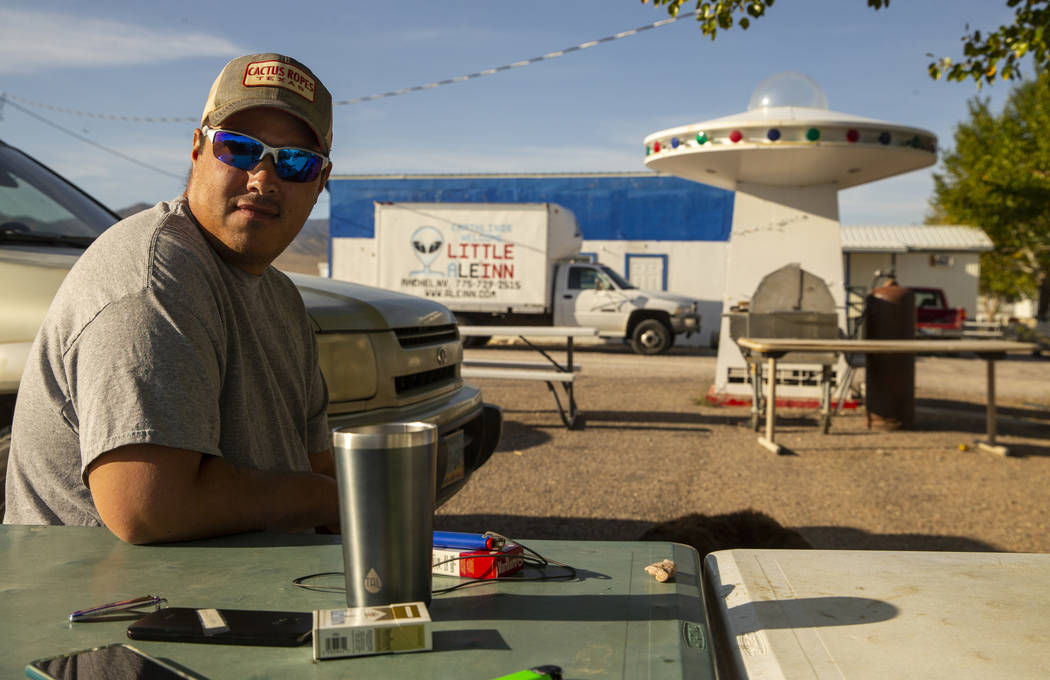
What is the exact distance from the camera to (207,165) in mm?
2080

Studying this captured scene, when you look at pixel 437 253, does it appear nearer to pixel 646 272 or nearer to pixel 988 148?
pixel 646 272

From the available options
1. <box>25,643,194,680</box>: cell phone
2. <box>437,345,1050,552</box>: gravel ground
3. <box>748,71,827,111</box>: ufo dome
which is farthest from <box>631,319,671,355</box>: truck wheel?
<box>25,643,194,680</box>: cell phone

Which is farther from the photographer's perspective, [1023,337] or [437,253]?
[437,253]

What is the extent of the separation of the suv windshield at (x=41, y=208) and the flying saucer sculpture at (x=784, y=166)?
6.29 metres

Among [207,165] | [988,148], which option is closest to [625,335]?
Result: [207,165]

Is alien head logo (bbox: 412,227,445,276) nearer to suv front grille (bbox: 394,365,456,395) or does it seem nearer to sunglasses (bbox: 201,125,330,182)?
suv front grille (bbox: 394,365,456,395)

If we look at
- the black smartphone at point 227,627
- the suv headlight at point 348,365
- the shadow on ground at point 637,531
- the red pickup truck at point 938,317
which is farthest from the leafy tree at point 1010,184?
the black smartphone at point 227,627

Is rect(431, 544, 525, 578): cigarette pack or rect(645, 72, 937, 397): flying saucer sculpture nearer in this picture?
rect(431, 544, 525, 578): cigarette pack

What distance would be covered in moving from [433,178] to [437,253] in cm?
660

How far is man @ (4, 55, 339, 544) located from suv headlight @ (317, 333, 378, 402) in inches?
47.2

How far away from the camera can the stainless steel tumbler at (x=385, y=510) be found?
1202mm

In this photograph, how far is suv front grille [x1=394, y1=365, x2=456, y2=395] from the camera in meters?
4.04

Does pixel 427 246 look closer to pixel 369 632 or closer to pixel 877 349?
pixel 877 349

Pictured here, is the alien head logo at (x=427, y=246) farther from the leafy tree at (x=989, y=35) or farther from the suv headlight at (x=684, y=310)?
the leafy tree at (x=989, y=35)
